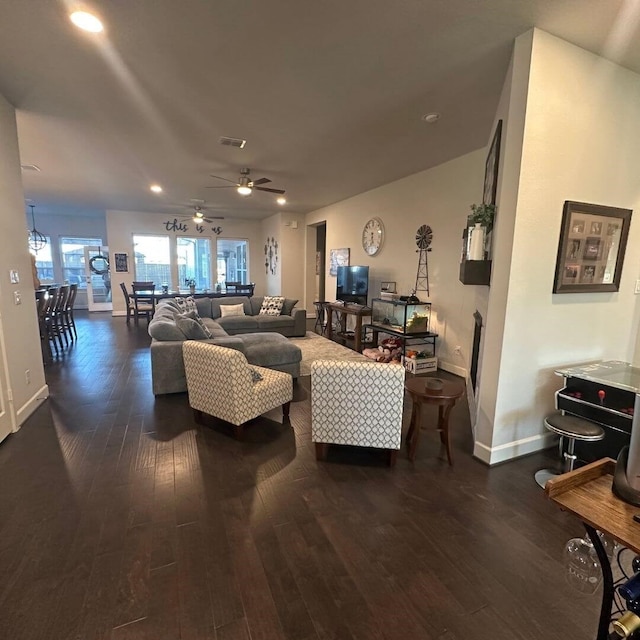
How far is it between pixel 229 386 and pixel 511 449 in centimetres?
232

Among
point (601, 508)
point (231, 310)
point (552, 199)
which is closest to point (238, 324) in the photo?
point (231, 310)

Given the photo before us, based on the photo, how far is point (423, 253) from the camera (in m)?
5.33

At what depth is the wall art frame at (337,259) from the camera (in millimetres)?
7547

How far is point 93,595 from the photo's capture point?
1.56 meters

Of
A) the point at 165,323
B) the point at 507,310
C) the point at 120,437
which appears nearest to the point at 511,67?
the point at 507,310

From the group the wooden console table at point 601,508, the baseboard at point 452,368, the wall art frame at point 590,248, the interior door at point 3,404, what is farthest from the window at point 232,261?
the wooden console table at point 601,508

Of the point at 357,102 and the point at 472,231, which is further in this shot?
the point at 357,102

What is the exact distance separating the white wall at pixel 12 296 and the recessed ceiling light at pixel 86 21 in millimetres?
1568

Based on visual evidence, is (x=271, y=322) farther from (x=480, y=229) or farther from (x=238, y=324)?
(x=480, y=229)

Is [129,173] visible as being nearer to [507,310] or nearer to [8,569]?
[8,569]

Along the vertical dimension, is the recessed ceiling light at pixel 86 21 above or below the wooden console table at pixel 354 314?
above

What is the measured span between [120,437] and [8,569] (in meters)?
1.34

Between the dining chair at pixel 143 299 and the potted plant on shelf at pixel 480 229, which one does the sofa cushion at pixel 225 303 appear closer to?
the dining chair at pixel 143 299

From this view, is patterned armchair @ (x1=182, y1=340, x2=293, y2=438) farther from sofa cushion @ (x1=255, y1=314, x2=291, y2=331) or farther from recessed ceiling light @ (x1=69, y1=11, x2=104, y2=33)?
sofa cushion @ (x1=255, y1=314, x2=291, y2=331)
